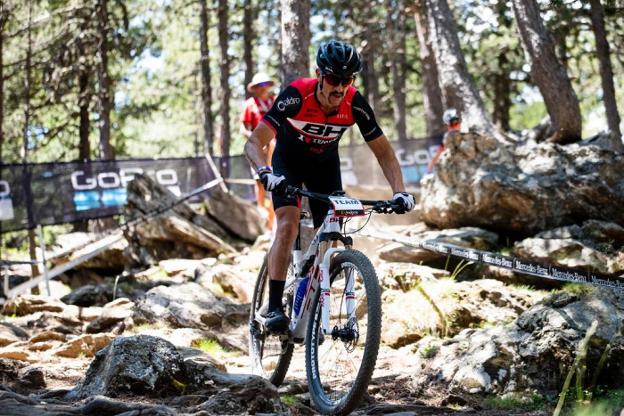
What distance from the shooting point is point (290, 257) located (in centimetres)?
530

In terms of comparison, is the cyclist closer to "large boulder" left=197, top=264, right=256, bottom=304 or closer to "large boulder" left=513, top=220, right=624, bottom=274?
"large boulder" left=513, top=220, right=624, bottom=274

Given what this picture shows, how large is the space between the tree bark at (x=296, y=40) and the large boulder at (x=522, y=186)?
8.23 ft

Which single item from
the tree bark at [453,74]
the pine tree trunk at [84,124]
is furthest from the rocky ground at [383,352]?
the pine tree trunk at [84,124]

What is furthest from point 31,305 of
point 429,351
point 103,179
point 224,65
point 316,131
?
point 224,65

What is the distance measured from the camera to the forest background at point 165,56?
59.5 ft

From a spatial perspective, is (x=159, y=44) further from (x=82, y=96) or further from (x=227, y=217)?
(x=227, y=217)

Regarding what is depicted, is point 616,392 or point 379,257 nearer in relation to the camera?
point 616,392

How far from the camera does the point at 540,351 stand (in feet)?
16.3

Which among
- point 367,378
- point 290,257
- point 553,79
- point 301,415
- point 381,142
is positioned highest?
point 553,79

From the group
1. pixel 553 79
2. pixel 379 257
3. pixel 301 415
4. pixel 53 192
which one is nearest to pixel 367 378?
pixel 301 415

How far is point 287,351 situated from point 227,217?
9560 mm

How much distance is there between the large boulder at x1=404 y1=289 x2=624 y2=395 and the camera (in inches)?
189

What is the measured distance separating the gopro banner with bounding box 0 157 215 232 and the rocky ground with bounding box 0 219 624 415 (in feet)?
11.1

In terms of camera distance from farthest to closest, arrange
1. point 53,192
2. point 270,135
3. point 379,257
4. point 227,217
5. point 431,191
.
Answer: point 227,217 < point 53,192 < point 431,191 < point 379,257 < point 270,135
